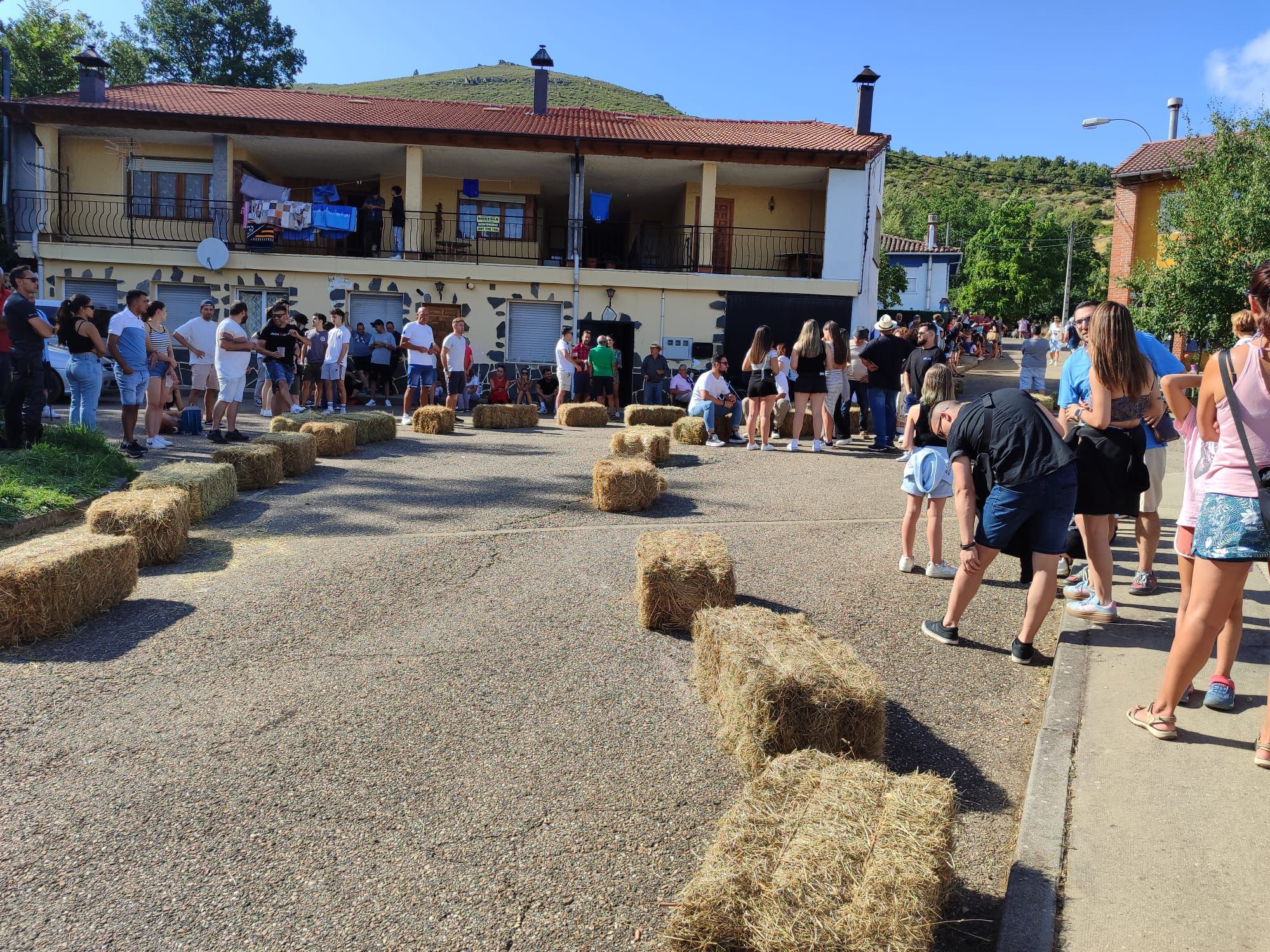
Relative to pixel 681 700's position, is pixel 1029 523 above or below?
above

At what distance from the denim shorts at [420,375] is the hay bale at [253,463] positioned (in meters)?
6.50

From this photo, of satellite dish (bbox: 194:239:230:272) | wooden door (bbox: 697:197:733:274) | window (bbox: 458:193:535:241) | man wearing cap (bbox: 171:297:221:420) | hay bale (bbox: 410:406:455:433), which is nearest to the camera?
man wearing cap (bbox: 171:297:221:420)

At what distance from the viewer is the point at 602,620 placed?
593cm

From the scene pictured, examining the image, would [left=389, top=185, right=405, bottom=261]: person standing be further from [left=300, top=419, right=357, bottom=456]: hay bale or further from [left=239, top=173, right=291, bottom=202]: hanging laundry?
[left=300, top=419, right=357, bottom=456]: hay bale

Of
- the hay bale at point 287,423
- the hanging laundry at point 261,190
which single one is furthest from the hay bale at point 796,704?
the hanging laundry at point 261,190

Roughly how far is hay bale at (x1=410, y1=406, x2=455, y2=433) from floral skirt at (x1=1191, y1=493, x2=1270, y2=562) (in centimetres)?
1185

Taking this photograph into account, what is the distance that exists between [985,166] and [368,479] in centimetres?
12046

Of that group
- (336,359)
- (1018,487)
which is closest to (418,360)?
(336,359)

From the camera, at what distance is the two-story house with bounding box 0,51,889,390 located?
22.7 m

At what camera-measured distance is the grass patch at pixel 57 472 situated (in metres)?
8.11

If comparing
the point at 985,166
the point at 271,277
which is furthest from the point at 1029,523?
the point at 985,166

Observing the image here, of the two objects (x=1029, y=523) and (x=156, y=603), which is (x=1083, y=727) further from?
(x=156, y=603)

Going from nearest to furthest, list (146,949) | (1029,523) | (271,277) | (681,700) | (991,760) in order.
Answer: (146,949)
(991,760)
(681,700)
(1029,523)
(271,277)

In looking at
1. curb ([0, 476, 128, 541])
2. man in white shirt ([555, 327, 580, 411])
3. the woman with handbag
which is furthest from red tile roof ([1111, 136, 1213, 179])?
curb ([0, 476, 128, 541])
